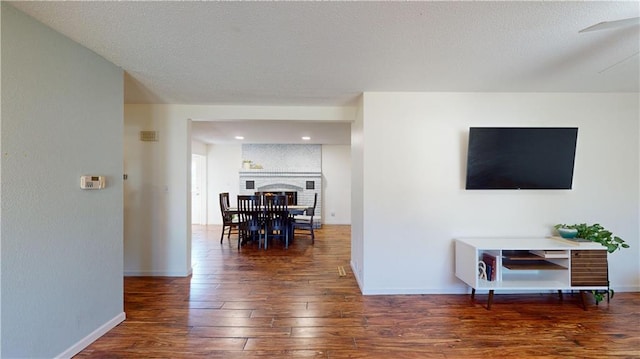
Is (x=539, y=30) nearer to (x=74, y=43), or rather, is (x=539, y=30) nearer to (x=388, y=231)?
(x=388, y=231)

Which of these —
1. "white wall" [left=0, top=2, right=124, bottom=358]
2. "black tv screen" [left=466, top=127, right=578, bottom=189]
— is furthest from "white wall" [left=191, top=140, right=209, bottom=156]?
"black tv screen" [left=466, top=127, right=578, bottom=189]

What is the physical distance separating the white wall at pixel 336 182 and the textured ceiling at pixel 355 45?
4.74m

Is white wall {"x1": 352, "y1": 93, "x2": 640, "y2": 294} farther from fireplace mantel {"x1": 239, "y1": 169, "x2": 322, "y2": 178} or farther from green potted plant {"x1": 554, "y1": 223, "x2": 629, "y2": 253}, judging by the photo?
fireplace mantel {"x1": 239, "y1": 169, "x2": 322, "y2": 178}

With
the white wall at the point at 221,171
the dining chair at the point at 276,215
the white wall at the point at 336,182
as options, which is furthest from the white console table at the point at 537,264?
the white wall at the point at 221,171

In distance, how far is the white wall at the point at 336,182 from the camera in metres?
7.61

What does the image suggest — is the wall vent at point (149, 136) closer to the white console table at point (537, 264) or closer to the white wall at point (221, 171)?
the white console table at point (537, 264)

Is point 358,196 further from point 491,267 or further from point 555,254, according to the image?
point 555,254

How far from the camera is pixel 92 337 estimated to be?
A: 2041 millimetres

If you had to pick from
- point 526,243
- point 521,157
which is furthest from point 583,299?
point 521,157

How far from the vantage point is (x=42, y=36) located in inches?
65.9

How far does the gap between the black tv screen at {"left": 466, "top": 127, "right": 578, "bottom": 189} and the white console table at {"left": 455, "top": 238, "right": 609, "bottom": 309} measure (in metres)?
0.60

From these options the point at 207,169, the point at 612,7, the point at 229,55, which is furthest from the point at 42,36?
the point at 207,169

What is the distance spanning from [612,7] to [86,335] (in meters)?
3.94

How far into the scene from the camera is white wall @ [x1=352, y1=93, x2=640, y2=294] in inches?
116
